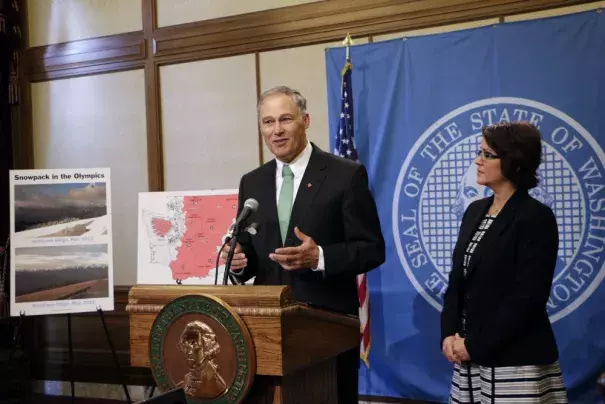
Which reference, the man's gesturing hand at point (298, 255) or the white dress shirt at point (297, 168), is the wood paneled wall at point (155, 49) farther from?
the man's gesturing hand at point (298, 255)

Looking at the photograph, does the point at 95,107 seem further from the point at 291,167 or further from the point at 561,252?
the point at 561,252

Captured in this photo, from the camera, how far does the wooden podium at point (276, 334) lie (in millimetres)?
1565

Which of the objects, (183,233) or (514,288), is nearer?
(514,288)

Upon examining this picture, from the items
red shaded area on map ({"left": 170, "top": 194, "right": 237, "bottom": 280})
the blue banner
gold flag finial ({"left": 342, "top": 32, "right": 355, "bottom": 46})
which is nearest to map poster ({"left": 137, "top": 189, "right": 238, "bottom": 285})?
red shaded area on map ({"left": 170, "top": 194, "right": 237, "bottom": 280})

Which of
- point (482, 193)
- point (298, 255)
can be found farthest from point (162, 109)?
point (298, 255)

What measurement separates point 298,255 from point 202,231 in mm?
1998

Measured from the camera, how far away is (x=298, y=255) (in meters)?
1.86

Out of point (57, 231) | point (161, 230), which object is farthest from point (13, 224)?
point (161, 230)

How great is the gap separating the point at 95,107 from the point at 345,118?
2.13 metres

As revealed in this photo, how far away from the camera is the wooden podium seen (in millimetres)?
1565

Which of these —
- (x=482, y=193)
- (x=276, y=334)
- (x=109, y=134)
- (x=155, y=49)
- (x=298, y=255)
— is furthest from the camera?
(x=109, y=134)

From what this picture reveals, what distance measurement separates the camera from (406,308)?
3773 mm

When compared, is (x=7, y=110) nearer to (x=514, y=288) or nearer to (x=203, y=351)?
(x=203, y=351)

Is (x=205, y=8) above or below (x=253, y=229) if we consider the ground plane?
above
